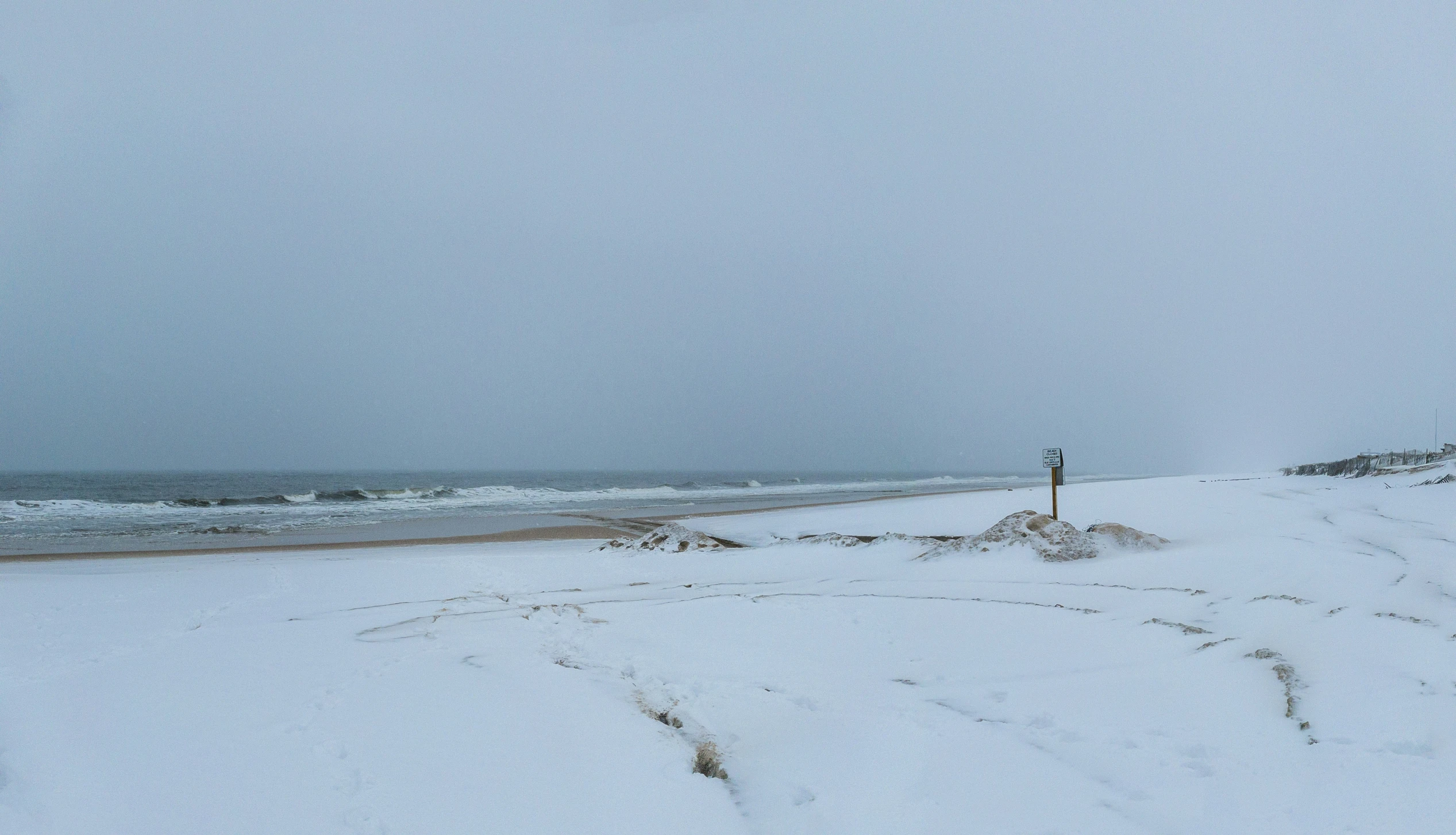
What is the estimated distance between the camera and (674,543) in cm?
1327

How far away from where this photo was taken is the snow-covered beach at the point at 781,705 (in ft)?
9.89

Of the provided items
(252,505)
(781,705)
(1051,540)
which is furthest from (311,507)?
(781,705)

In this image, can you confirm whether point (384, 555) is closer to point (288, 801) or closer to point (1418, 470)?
point (288, 801)

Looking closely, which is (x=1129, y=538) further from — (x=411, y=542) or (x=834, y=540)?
(x=411, y=542)

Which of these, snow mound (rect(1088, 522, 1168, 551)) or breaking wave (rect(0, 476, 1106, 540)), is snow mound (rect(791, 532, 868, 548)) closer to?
snow mound (rect(1088, 522, 1168, 551))

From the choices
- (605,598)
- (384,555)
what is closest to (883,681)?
(605,598)

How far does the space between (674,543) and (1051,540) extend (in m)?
6.89

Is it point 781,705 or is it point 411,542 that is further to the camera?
point 411,542

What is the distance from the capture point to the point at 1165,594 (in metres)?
6.63

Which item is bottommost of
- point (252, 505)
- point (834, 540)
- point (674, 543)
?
point (252, 505)

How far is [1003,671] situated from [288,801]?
4356 mm

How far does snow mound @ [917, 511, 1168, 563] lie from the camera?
29.4ft

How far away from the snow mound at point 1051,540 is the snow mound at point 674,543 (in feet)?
15.3

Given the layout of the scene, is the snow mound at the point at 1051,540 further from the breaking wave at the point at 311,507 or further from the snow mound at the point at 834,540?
the breaking wave at the point at 311,507
